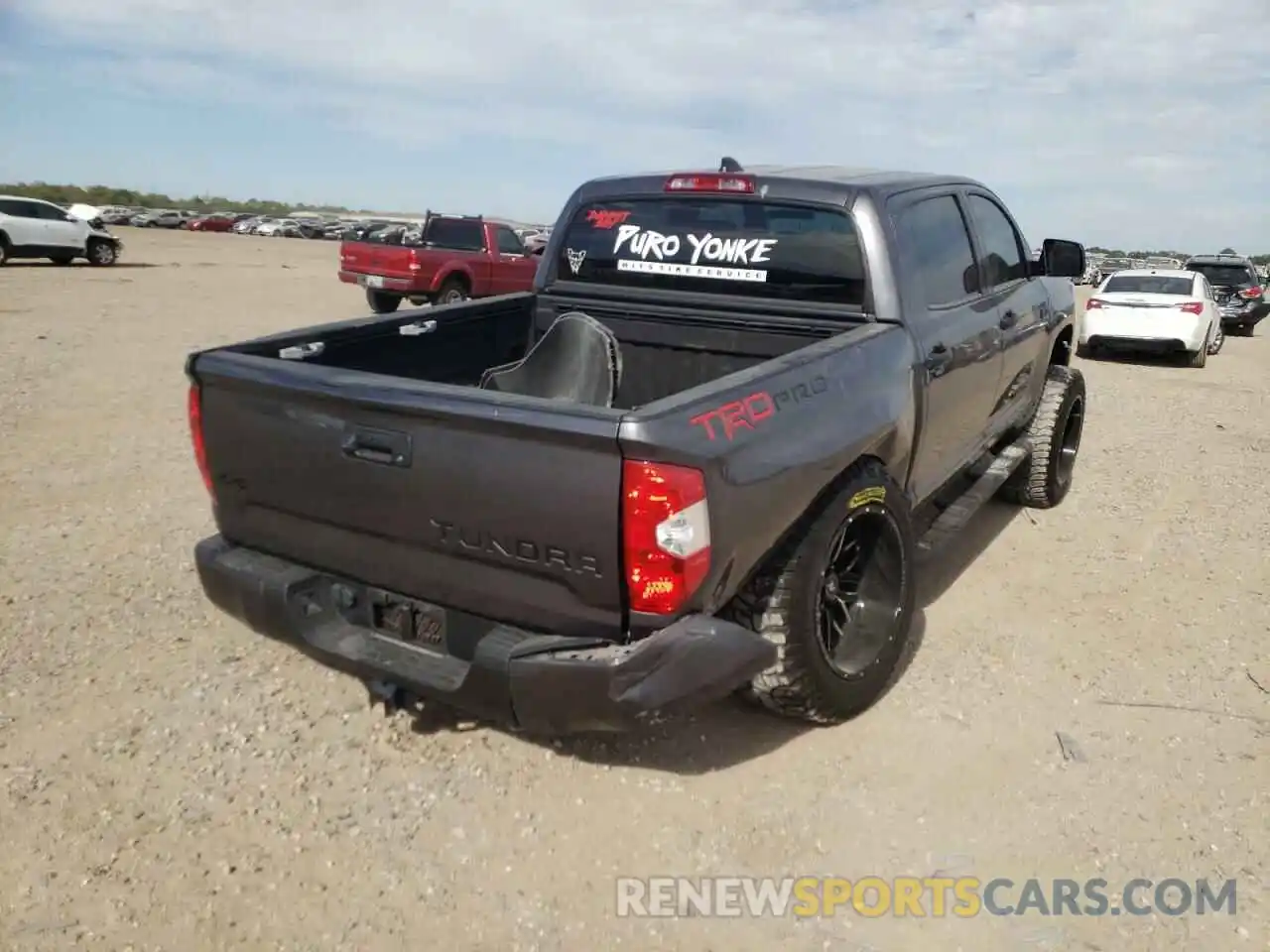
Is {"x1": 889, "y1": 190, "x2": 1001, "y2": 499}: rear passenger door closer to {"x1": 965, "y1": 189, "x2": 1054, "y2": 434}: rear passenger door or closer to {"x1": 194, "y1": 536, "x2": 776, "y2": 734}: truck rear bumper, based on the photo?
{"x1": 965, "y1": 189, "x2": 1054, "y2": 434}: rear passenger door

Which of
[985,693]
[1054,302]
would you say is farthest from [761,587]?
[1054,302]

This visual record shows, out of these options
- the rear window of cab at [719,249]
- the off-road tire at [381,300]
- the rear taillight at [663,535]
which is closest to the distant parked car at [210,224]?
the off-road tire at [381,300]

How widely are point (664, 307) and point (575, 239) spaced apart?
687 mm

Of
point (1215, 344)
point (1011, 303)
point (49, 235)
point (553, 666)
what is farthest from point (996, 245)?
point (49, 235)

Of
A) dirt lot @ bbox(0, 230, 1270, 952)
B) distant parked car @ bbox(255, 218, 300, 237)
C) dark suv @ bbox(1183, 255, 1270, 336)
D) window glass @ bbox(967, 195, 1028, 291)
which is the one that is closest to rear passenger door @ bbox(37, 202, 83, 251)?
dirt lot @ bbox(0, 230, 1270, 952)

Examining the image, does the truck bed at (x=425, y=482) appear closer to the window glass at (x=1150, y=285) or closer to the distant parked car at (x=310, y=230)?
the window glass at (x=1150, y=285)

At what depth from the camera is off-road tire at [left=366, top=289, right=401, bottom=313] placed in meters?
17.2

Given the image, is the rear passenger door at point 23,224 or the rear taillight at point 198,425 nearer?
the rear taillight at point 198,425

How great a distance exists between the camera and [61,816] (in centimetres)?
285

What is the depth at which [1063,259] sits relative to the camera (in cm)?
562

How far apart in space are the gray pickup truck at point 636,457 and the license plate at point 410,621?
0.01m

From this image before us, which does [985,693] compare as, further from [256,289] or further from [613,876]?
[256,289]

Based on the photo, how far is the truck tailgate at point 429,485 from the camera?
98.9 inches

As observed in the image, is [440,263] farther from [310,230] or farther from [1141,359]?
[310,230]
